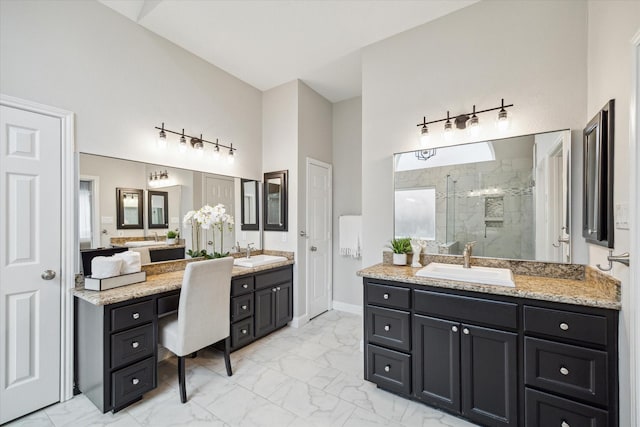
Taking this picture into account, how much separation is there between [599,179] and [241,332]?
304cm

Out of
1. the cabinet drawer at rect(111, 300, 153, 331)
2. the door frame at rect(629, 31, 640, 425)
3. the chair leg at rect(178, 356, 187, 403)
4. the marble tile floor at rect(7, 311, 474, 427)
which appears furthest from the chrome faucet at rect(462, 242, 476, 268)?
the cabinet drawer at rect(111, 300, 153, 331)

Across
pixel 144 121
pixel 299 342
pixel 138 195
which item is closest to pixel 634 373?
pixel 299 342

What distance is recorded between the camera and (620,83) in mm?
1410

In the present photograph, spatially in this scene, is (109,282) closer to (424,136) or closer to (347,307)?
(424,136)

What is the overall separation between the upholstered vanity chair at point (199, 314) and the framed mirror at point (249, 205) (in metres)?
1.24

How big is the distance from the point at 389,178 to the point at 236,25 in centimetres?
200

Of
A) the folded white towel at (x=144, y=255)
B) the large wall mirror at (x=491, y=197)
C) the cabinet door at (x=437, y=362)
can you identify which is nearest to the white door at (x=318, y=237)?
the large wall mirror at (x=491, y=197)

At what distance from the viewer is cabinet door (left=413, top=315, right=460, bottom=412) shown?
1.80 metres

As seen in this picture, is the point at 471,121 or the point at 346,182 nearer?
the point at 471,121

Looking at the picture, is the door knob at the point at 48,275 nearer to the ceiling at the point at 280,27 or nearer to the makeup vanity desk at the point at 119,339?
the makeup vanity desk at the point at 119,339

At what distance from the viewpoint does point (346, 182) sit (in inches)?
159

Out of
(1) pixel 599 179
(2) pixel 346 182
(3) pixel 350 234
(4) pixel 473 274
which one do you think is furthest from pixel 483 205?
(2) pixel 346 182

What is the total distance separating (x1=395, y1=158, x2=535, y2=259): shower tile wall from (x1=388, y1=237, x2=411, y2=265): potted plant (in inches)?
7.6

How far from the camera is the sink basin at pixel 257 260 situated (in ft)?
9.76
